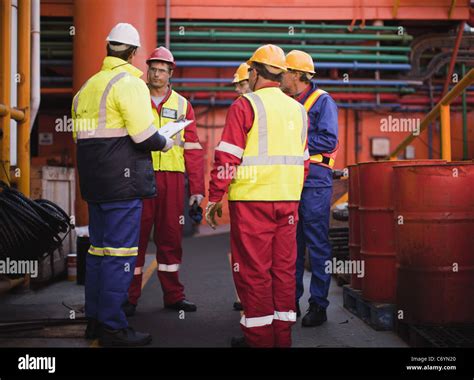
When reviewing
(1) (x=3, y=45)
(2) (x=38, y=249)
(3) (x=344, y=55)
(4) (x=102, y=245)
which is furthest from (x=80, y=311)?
(3) (x=344, y=55)

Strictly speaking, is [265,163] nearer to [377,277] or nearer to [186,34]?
[377,277]

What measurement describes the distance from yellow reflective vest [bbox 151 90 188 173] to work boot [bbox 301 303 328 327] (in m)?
1.61

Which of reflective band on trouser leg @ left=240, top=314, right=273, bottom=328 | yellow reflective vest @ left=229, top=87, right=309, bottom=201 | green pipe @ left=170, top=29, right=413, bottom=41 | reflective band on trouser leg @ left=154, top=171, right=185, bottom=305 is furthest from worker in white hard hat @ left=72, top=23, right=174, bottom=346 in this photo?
green pipe @ left=170, top=29, right=413, bottom=41

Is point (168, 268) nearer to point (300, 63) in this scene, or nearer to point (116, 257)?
point (116, 257)

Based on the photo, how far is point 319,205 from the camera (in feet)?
14.3

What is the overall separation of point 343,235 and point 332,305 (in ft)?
4.72

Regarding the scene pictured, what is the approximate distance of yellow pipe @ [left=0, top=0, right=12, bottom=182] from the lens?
5.07 metres

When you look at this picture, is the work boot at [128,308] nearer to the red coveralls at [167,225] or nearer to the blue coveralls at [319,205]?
the red coveralls at [167,225]

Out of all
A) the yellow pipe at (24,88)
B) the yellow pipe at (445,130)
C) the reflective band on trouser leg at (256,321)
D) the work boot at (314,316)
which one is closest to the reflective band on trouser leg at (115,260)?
the reflective band on trouser leg at (256,321)

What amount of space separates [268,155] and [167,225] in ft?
5.36

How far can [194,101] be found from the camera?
11.3 meters

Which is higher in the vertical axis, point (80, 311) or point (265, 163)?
point (265, 163)

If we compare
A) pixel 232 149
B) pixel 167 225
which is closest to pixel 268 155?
pixel 232 149

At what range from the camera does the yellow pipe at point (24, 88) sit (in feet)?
17.8
